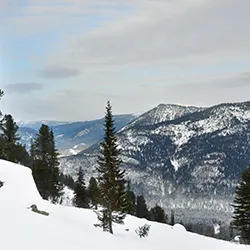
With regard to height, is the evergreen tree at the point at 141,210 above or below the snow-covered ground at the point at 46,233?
below

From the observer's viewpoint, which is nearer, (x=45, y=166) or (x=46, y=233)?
(x=46, y=233)

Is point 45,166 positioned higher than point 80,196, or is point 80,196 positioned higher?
point 45,166

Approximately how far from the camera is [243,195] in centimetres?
4153

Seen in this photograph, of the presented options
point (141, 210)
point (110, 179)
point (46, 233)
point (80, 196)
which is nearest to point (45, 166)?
point (80, 196)

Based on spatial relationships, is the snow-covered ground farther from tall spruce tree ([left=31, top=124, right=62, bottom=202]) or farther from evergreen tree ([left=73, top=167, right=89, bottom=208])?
evergreen tree ([left=73, top=167, right=89, bottom=208])

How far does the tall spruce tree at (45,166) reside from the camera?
58469 millimetres

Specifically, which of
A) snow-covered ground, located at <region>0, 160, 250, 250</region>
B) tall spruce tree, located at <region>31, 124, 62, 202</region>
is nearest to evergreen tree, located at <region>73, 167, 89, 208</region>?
tall spruce tree, located at <region>31, 124, 62, 202</region>

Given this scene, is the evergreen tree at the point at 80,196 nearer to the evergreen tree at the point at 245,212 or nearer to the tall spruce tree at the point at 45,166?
the tall spruce tree at the point at 45,166

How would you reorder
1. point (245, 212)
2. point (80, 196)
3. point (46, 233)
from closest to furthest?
1. point (46, 233)
2. point (245, 212)
3. point (80, 196)

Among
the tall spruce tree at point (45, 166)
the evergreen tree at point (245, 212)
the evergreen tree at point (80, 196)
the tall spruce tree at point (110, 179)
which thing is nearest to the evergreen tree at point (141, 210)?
the evergreen tree at point (80, 196)

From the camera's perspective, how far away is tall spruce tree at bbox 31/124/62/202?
2302 inches

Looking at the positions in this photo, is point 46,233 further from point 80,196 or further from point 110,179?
point 80,196

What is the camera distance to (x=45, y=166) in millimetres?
58625

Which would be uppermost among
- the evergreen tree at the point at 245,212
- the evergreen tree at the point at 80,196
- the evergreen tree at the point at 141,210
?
the evergreen tree at the point at 245,212
